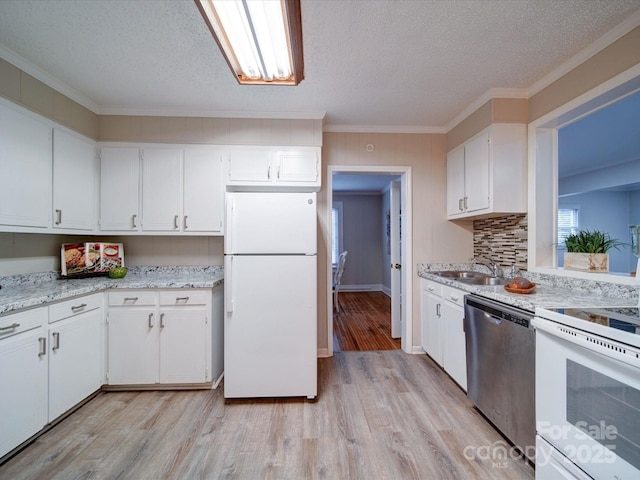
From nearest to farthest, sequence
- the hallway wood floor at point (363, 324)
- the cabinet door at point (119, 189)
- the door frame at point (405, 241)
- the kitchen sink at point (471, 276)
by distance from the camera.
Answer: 1. the kitchen sink at point (471, 276)
2. the cabinet door at point (119, 189)
3. the door frame at point (405, 241)
4. the hallway wood floor at point (363, 324)

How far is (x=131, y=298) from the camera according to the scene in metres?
2.16

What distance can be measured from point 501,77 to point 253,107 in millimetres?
2042

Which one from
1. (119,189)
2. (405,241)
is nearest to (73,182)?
(119,189)

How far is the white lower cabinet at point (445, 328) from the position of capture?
212cm

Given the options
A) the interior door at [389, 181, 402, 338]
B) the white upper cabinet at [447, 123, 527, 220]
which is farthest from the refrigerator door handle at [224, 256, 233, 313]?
the white upper cabinet at [447, 123, 527, 220]

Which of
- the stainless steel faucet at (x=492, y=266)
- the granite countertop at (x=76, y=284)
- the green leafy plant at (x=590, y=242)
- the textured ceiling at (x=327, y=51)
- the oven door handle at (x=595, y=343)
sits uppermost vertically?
the textured ceiling at (x=327, y=51)

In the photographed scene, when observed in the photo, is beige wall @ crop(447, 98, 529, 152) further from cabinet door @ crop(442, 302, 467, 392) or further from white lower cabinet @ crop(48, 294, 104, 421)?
white lower cabinet @ crop(48, 294, 104, 421)

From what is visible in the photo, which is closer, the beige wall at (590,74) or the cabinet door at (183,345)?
the beige wall at (590,74)

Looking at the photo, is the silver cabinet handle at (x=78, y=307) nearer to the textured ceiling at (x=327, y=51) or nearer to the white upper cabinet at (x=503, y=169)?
the textured ceiling at (x=327, y=51)

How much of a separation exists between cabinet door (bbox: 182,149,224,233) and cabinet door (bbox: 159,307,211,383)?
0.79 metres

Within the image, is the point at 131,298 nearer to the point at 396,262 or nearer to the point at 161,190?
the point at 161,190

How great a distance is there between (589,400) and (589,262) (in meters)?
1.11

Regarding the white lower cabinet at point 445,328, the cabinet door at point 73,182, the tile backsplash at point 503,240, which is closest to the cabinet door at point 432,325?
the white lower cabinet at point 445,328

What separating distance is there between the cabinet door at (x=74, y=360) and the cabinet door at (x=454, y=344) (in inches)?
113
